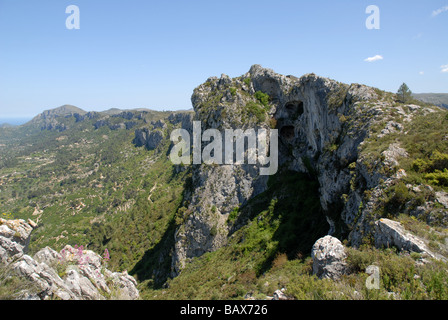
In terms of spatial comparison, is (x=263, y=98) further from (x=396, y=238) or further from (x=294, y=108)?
(x=396, y=238)

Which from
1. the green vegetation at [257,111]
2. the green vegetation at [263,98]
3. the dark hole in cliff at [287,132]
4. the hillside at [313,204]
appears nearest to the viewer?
the hillside at [313,204]

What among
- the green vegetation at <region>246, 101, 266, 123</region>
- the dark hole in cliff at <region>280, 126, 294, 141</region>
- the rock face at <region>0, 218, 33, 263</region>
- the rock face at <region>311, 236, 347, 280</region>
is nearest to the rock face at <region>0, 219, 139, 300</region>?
the rock face at <region>0, 218, 33, 263</region>

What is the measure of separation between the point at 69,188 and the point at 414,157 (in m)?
199

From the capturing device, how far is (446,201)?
10.3m

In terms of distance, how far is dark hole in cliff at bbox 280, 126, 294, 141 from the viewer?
35.3m

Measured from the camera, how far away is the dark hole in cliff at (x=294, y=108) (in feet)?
110

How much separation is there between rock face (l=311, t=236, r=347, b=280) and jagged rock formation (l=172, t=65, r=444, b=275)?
274 centimetres

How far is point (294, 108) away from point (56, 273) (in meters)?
34.0

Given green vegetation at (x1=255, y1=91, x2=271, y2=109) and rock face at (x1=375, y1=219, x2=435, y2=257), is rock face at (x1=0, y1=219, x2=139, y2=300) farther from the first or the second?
green vegetation at (x1=255, y1=91, x2=271, y2=109)

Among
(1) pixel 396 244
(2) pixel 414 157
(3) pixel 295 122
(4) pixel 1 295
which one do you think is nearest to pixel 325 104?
(3) pixel 295 122

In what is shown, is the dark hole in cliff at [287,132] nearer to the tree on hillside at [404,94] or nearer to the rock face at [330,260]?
the tree on hillside at [404,94]

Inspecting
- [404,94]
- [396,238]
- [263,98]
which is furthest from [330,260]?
[263,98]

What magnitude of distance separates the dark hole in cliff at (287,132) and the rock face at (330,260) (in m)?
26.3

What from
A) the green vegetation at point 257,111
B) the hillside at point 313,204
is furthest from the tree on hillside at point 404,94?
the green vegetation at point 257,111
